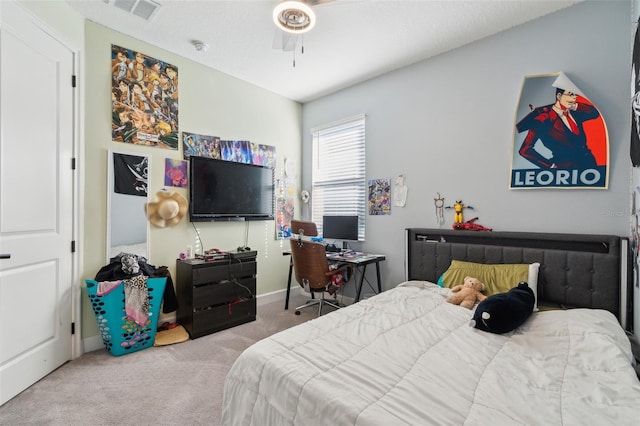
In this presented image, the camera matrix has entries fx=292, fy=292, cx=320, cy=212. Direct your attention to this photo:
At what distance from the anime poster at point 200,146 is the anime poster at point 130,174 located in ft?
1.49

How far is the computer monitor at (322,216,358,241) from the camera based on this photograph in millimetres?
3678

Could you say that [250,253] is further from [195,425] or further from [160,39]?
[160,39]

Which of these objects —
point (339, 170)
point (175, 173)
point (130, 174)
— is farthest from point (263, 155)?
point (130, 174)

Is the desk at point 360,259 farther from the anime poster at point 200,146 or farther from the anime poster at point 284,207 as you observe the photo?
the anime poster at point 200,146

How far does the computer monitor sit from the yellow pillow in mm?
1264

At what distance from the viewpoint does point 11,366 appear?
191 cm

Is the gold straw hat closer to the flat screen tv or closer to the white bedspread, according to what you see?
the flat screen tv

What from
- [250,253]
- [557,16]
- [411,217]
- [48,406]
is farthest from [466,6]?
[48,406]

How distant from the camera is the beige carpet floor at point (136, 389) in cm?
175

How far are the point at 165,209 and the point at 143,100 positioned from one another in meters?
1.11

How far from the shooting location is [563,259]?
2.27 metres

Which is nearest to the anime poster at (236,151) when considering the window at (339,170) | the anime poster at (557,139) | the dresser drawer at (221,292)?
the window at (339,170)

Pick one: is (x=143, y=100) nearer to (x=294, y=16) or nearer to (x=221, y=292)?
(x=294, y=16)

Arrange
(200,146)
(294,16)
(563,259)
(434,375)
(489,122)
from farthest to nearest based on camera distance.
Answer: (200,146) → (489,122) → (563,259) → (294,16) → (434,375)
